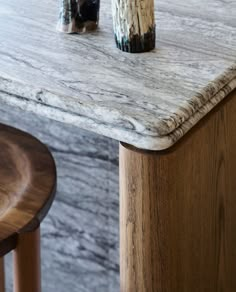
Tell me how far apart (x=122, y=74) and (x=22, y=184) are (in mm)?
204

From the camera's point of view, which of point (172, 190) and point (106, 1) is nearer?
point (172, 190)

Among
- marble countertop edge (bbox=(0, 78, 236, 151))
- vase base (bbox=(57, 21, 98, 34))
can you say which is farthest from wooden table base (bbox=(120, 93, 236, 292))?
vase base (bbox=(57, 21, 98, 34))

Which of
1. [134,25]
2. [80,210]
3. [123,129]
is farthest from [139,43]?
[80,210]

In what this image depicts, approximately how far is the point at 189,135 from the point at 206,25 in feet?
0.81

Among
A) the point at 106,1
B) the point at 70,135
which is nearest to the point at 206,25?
the point at 106,1

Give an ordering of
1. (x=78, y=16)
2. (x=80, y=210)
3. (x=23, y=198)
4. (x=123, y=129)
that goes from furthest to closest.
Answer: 1. (x=80, y=210)
2. (x=78, y=16)
3. (x=23, y=198)
4. (x=123, y=129)

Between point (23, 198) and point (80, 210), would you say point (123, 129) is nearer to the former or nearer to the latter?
point (23, 198)

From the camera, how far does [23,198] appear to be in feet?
2.96

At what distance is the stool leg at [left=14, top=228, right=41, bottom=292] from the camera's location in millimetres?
916

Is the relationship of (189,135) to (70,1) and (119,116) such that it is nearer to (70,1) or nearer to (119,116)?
(119,116)

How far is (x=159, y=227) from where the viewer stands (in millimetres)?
880

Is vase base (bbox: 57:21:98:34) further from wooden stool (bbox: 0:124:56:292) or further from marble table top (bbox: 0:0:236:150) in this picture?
wooden stool (bbox: 0:124:56:292)

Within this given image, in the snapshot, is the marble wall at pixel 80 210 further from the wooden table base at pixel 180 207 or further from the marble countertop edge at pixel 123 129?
the marble countertop edge at pixel 123 129

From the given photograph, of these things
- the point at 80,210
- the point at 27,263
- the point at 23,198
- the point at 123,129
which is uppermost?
the point at 123,129
